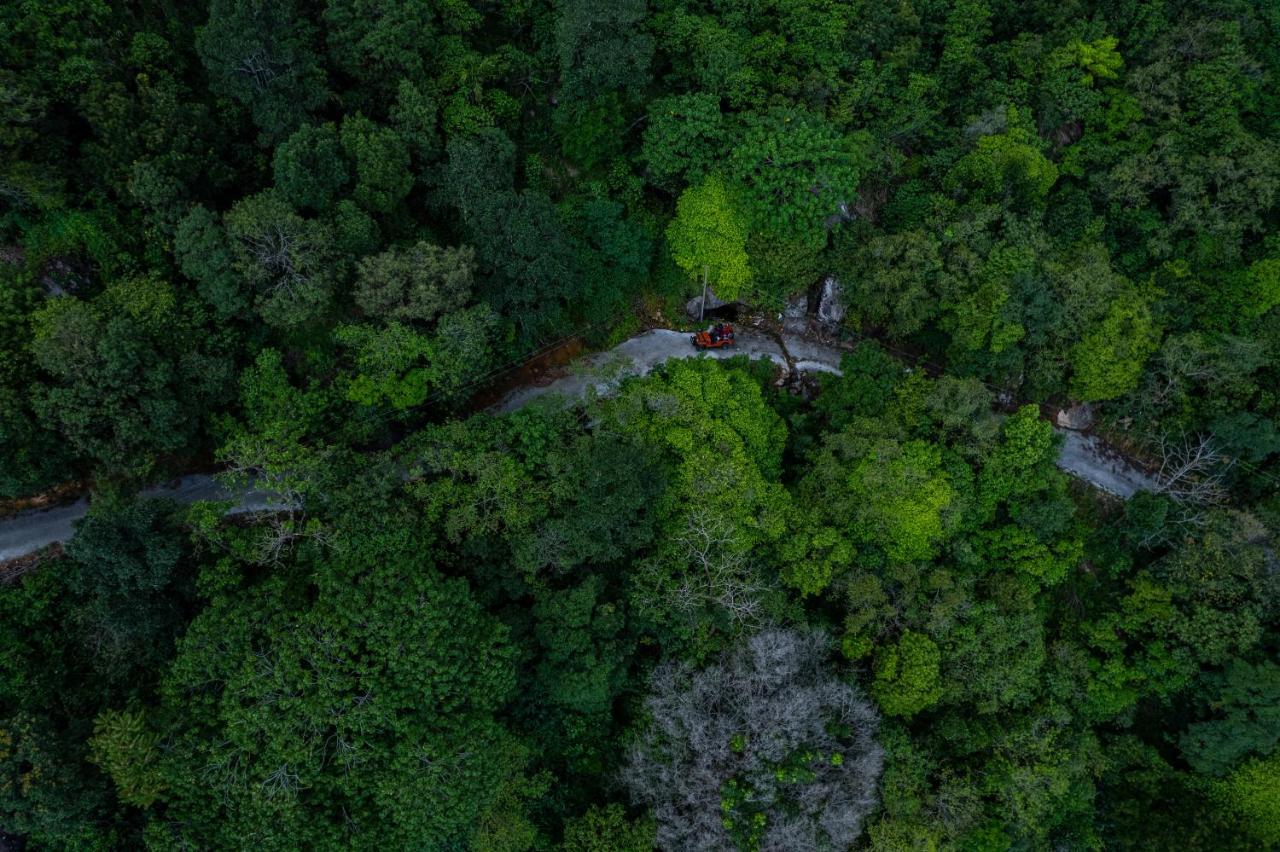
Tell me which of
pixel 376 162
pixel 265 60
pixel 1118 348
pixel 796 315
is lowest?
pixel 796 315

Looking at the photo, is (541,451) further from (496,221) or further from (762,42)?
(762,42)

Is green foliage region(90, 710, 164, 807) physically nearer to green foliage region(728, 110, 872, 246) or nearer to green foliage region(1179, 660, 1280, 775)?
Answer: green foliage region(728, 110, 872, 246)

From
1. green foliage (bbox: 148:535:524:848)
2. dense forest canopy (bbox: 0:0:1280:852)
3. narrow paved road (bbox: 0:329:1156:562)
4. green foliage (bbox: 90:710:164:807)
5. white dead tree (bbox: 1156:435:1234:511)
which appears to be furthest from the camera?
white dead tree (bbox: 1156:435:1234:511)

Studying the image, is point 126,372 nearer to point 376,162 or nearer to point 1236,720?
point 376,162

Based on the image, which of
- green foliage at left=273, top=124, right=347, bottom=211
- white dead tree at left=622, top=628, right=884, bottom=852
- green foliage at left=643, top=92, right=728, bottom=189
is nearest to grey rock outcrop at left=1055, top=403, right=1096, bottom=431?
white dead tree at left=622, top=628, right=884, bottom=852

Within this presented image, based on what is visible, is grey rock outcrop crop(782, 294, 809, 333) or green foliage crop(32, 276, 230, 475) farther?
grey rock outcrop crop(782, 294, 809, 333)

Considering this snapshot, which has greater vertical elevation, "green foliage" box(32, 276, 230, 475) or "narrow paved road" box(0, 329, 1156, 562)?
"green foliage" box(32, 276, 230, 475)

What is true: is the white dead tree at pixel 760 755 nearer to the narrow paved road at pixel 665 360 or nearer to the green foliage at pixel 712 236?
the narrow paved road at pixel 665 360

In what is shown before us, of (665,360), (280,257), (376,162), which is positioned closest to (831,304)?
(665,360)
